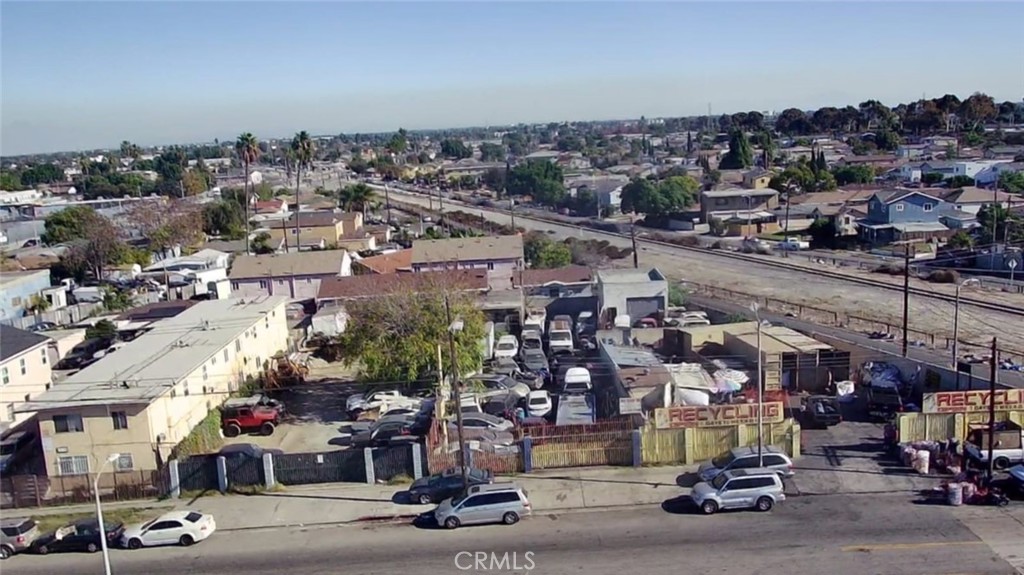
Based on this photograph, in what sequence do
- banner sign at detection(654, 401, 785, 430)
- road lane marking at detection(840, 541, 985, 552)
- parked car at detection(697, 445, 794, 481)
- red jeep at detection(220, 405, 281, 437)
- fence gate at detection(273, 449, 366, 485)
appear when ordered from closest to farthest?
road lane marking at detection(840, 541, 985, 552)
parked car at detection(697, 445, 794, 481)
fence gate at detection(273, 449, 366, 485)
banner sign at detection(654, 401, 785, 430)
red jeep at detection(220, 405, 281, 437)

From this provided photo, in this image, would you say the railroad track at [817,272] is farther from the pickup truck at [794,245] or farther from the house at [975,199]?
the house at [975,199]

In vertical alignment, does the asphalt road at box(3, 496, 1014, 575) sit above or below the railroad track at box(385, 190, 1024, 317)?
above

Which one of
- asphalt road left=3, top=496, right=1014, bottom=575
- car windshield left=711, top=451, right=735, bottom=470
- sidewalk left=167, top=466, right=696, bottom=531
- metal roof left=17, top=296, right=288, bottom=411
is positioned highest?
metal roof left=17, top=296, right=288, bottom=411

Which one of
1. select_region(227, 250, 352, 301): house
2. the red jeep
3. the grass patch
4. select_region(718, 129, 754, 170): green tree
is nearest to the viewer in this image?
the grass patch

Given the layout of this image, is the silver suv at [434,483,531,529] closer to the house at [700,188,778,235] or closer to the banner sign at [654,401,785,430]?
the banner sign at [654,401,785,430]

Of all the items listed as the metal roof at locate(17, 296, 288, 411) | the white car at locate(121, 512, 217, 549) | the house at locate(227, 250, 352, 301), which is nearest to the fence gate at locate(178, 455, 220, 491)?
the metal roof at locate(17, 296, 288, 411)

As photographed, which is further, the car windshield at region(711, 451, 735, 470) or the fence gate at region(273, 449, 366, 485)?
the fence gate at region(273, 449, 366, 485)

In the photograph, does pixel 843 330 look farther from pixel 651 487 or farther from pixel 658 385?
pixel 651 487

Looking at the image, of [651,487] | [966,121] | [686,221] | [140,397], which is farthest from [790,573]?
[966,121]

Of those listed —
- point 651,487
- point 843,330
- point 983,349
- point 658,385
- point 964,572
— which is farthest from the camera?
point 843,330
